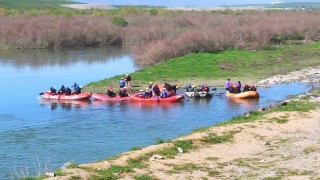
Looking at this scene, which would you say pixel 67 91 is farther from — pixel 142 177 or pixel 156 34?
pixel 156 34

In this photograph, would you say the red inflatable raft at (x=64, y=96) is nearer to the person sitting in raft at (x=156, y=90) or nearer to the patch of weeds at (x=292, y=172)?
the person sitting in raft at (x=156, y=90)

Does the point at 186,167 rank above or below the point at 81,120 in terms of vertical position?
above

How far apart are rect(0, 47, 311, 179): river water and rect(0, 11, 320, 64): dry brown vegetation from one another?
9307 millimetres

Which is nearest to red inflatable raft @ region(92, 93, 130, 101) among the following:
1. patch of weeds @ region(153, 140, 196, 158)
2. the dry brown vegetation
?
patch of weeds @ region(153, 140, 196, 158)

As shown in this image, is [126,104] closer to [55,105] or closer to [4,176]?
[55,105]

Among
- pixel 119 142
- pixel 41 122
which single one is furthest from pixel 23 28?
pixel 119 142

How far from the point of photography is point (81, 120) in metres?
31.9

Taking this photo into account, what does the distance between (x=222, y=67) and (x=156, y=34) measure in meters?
31.6

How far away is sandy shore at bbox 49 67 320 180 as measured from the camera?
18.1m

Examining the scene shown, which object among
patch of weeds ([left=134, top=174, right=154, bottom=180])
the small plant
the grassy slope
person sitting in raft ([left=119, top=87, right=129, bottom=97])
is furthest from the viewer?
the small plant

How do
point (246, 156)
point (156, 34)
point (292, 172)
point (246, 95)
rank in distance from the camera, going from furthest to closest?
point (156, 34) < point (246, 95) < point (246, 156) < point (292, 172)

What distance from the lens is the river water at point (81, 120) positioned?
24484mm

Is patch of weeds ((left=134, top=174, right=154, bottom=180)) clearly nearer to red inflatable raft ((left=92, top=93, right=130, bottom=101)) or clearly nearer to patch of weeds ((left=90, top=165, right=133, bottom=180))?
patch of weeds ((left=90, top=165, right=133, bottom=180))

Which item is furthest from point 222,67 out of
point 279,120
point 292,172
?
point 292,172
